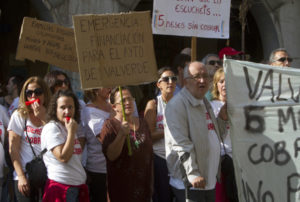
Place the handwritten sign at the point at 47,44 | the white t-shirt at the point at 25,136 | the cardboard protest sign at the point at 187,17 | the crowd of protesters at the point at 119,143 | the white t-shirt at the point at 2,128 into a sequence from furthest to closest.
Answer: the cardboard protest sign at the point at 187,17
the handwritten sign at the point at 47,44
the white t-shirt at the point at 2,128
the white t-shirt at the point at 25,136
the crowd of protesters at the point at 119,143

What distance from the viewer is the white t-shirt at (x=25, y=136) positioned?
465 cm

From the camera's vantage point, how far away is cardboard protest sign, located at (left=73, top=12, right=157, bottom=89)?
15.0 ft

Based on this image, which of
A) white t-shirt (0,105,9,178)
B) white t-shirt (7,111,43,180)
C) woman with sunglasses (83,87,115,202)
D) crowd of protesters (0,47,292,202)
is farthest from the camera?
woman with sunglasses (83,87,115,202)

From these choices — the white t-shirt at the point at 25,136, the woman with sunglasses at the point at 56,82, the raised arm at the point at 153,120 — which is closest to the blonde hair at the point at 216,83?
the raised arm at the point at 153,120

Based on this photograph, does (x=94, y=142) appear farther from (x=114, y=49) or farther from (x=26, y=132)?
(x=114, y=49)

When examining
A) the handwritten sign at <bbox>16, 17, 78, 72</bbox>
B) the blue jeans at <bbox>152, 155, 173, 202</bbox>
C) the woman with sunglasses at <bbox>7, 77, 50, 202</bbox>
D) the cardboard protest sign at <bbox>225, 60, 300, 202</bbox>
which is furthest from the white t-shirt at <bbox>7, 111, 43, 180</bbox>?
the cardboard protest sign at <bbox>225, 60, 300, 202</bbox>

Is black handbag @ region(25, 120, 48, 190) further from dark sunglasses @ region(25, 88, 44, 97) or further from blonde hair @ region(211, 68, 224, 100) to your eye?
blonde hair @ region(211, 68, 224, 100)

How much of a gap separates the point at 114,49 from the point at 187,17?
1238mm

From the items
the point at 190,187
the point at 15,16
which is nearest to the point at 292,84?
the point at 190,187

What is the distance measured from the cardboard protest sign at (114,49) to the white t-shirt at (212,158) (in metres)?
0.73

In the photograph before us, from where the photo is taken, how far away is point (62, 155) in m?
4.32

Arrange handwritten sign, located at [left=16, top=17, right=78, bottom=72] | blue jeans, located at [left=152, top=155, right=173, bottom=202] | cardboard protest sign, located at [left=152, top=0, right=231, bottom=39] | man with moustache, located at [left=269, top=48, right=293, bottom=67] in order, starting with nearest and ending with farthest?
1. blue jeans, located at [left=152, top=155, right=173, bottom=202]
2. handwritten sign, located at [left=16, top=17, right=78, bottom=72]
3. cardboard protest sign, located at [left=152, top=0, right=231, bottom=39]
4. man with moustache, located at [left=269, top=48, right=293, bottom=67]

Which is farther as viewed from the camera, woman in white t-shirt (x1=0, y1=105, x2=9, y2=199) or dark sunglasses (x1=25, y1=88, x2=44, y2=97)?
woman in white t-shirt (x1=0, y1=105, x2=9, y2=199)

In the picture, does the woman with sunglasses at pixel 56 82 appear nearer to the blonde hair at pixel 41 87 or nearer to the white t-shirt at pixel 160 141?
the blonde hair at pixel 41 87
